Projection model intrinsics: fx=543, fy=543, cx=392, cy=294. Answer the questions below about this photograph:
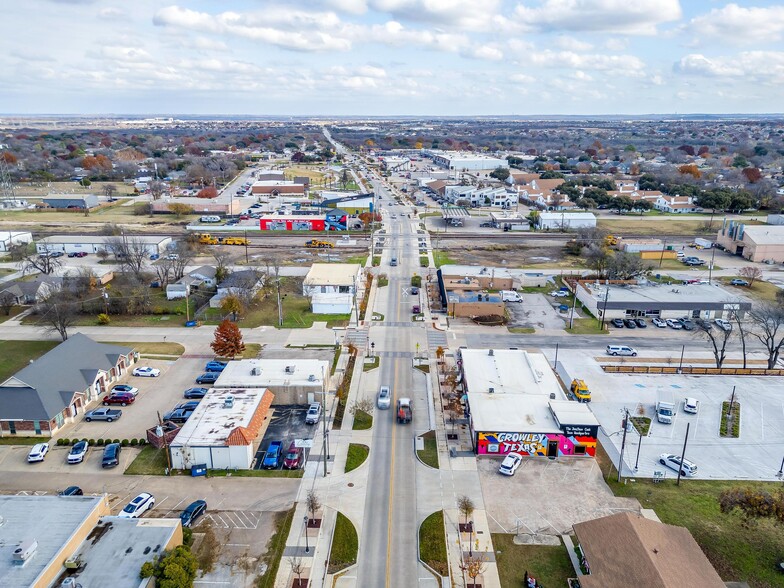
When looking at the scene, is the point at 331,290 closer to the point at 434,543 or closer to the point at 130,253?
the point at 130,253

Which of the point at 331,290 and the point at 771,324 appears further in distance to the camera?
the point at 331,290

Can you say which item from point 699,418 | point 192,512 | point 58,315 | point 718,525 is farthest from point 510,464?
point 58,315

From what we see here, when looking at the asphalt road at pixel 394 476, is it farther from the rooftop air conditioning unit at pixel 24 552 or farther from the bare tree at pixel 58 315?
the bare tree at pixel 58 315

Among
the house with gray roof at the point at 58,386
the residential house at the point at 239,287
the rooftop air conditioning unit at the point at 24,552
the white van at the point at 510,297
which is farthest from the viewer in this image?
the white van at the point at 510,297

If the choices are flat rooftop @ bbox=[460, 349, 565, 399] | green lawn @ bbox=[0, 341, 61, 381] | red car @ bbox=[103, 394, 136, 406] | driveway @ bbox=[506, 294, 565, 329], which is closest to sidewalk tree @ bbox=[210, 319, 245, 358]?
red car @ bbox=[103, 394, 136, 406]

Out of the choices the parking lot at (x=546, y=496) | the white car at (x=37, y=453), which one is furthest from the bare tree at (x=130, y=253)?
the parking lot at (x=546, y=496)

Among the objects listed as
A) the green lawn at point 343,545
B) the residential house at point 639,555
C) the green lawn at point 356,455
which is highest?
the residential house at point 639,555

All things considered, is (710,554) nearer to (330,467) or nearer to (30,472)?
(330,467)
